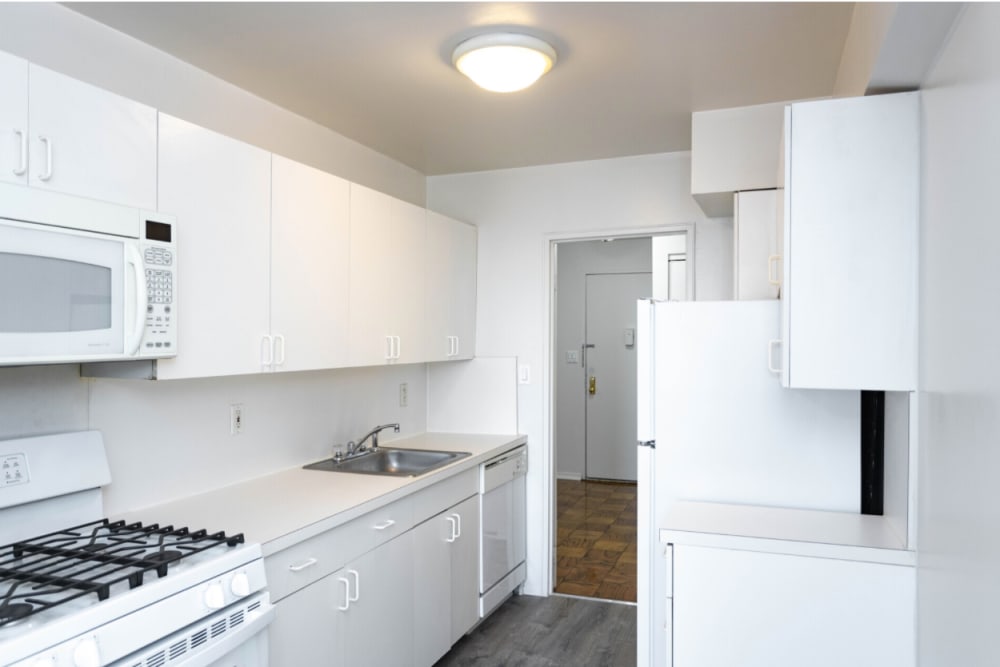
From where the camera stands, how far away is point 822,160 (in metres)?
1.81

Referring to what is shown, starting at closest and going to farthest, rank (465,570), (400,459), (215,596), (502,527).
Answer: (215,596)
(465,570)
(400,459)
(502,527)

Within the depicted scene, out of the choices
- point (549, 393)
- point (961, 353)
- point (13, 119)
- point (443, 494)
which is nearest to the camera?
point (961, 353)

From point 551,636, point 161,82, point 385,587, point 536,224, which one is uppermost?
point 161,82

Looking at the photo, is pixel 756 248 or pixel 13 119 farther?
pixel 756 248

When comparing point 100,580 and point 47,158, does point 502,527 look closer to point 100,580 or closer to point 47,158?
point 100,580

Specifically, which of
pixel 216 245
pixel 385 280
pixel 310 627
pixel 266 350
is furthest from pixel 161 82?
pixel 310 627

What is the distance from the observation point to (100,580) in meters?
1.56

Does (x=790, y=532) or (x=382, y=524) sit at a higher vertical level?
(x=790, y=532)

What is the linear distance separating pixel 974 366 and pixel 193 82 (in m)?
2.50

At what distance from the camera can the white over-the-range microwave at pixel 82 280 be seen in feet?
5.05

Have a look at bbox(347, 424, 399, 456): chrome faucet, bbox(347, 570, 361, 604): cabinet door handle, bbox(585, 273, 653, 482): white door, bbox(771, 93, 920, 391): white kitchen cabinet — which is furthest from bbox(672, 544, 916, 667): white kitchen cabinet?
bbox(585, 273, 653, 482): white door

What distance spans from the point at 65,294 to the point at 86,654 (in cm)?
80

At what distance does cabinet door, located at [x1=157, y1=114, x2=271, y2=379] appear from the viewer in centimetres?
201

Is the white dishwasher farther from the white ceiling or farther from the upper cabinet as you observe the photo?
the upper cabinet
